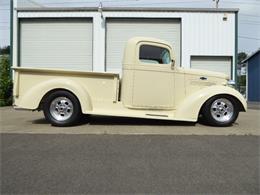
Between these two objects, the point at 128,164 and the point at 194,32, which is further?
the point at 194,32

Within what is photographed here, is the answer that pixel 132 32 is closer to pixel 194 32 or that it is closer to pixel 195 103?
pixel 194 32

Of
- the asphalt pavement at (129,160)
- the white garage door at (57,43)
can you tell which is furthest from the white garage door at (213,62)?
the asphalt pavement at (129,160)

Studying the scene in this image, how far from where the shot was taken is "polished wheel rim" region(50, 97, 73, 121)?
29.4 ft

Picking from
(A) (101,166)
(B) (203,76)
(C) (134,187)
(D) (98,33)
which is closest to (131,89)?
(B) (203,76)

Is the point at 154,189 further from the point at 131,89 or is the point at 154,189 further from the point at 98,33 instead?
the point at 98,33

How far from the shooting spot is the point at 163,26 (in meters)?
19.7

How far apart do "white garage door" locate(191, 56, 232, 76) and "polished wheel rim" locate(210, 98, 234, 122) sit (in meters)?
10.6

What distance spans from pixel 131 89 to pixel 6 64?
40.9ft

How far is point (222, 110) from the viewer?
9.29m

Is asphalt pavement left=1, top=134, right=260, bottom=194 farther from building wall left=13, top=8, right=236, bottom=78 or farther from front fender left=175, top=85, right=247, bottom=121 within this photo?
building wall left=13, top=8, right=236, bottom=78

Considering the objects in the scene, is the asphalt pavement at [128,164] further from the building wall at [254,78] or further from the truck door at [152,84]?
the building wall at [254,78]

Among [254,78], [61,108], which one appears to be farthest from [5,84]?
[254,78]

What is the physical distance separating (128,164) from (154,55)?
15.0 ft

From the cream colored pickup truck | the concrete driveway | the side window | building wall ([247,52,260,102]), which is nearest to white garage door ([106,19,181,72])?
the concrete driveway
